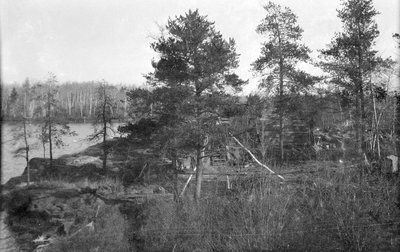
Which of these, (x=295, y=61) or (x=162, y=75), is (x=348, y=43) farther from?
(x=162, y=75)

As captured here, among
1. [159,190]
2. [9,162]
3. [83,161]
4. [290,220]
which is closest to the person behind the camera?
[290,220]

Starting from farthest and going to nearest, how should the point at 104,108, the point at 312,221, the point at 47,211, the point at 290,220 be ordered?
the point at 104,108 → the point at 47,211 → the point at 290,220 → the point at 312,221

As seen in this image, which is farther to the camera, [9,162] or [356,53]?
[9,162]

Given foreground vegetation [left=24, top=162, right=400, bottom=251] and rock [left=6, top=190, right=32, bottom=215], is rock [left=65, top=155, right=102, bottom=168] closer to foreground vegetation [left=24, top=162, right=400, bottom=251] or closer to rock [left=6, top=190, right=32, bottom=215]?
rock [left=6, top=190, right=32, bottom=215]

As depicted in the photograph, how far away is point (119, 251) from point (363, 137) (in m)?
18.9

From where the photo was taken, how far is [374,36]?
86.2 ft

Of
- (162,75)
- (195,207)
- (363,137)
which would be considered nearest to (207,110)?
(162,75)

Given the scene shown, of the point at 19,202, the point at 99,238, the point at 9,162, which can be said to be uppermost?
the point at 9,162

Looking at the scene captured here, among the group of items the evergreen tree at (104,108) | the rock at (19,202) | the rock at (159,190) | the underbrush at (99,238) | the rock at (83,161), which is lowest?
the underbrush at (99,238)

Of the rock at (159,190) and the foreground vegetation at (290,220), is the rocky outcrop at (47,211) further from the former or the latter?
the foreground vegetation at (290,220)

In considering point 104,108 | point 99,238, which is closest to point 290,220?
point 99,238

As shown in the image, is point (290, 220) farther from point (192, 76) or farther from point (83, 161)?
point (83, 161)

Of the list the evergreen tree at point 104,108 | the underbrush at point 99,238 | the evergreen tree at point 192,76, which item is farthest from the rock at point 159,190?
the evergreen tree at point 104,108

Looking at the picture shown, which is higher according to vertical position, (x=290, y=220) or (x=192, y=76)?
(x=192, y=76)
